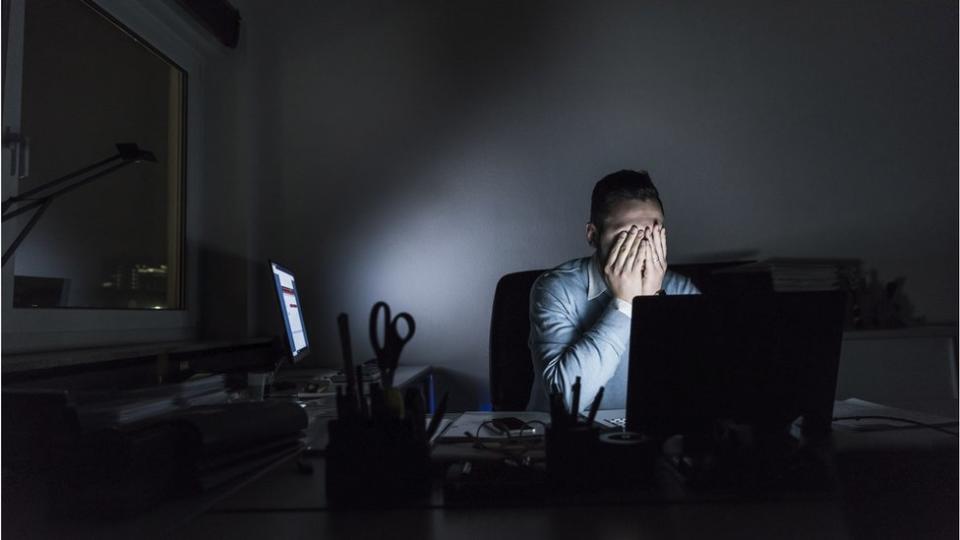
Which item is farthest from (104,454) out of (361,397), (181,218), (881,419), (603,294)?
(181,218)

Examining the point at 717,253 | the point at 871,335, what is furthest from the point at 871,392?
the point at 717,253

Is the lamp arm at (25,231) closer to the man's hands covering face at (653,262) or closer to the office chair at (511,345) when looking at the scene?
the office chair at (511,345)

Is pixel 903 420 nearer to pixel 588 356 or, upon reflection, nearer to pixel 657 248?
pixel 588 356

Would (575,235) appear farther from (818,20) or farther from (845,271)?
(818,20)

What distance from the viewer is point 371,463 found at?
21.1 inches

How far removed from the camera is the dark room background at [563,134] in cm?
197

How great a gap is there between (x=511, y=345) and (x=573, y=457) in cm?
90

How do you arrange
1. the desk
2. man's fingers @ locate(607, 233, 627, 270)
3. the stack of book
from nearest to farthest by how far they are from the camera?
the desk, man's fingers @ locate(607, 233, 627, 270), the stack of book

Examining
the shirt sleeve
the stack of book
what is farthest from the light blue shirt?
the stack of book

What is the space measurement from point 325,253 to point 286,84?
0.53 metres

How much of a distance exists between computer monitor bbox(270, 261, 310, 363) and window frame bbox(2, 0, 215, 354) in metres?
0.42

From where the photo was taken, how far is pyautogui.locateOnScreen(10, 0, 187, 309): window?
1335mm

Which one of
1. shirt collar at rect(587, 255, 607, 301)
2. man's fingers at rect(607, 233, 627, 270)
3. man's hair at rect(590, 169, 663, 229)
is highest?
man's hair at rect(590, 169, 663, 229)

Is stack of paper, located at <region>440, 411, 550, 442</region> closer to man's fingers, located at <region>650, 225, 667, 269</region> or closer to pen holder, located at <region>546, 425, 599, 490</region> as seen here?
pen holder, located at <region>546, 425, 599, 490</region>
